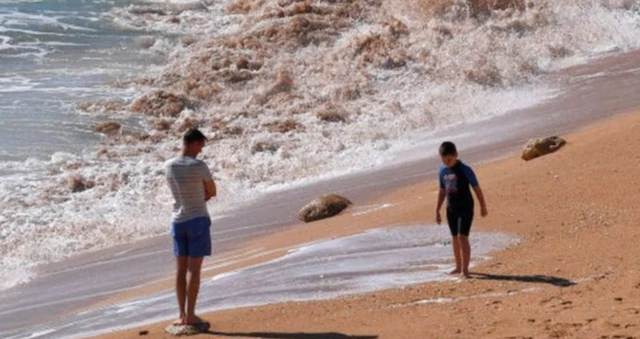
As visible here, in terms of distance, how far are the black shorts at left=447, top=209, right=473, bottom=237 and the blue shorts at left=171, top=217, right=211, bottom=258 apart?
6.31 ft

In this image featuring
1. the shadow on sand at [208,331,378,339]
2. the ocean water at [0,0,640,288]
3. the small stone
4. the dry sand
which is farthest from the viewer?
the ocean water at [0,0,640,288]

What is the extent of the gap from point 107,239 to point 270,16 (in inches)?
676

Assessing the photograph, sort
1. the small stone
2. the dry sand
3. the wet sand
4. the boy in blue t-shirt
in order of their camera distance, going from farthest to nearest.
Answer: the small stone → the wet sand → the boy in blue t-shirt → the dry sand

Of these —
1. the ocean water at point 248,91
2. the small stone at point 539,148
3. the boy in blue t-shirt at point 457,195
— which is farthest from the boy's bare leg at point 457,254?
the ocean water at point 248,91

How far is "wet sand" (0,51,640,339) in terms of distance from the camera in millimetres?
11883

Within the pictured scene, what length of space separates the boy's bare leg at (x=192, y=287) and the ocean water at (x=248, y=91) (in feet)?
14.6

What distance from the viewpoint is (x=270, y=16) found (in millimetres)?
30906

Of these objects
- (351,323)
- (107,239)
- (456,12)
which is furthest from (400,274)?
(456,12)

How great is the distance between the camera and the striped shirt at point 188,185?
8.83 meters

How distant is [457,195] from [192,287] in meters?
2.14

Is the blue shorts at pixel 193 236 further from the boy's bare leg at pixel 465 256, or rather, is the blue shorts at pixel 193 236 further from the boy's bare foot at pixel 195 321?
the boy's bare leg at pixel 465 256

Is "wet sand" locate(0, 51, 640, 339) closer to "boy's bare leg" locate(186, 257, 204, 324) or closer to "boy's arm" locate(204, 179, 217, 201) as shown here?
"boy's bare leg" locate(186, 257, 204, 324)

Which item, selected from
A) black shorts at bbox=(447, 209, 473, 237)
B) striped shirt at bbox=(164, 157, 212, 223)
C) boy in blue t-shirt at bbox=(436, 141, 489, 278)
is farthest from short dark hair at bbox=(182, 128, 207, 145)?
black shorts at bbox=(447, 209, 473, 237)

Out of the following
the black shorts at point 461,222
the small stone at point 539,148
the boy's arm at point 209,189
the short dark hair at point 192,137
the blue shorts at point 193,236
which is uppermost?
the short dark hair at point 192,137
